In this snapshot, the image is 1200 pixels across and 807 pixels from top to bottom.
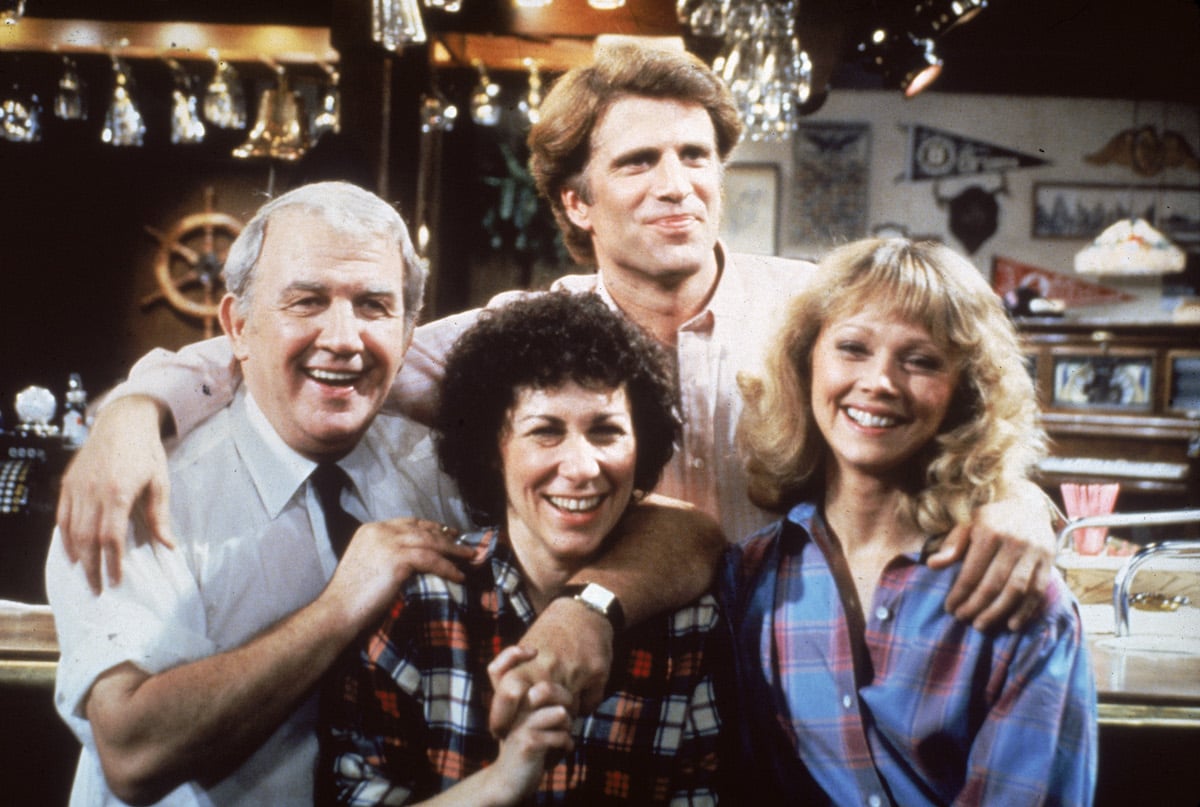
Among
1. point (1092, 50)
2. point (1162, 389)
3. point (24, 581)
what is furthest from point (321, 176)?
point (1092, 50)

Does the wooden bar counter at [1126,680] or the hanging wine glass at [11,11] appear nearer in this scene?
the wooden bar counter at [1126,680]

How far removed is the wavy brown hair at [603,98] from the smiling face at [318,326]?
0.32 m

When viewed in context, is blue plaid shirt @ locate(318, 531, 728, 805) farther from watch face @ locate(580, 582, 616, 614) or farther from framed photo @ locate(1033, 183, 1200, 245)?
framed photo @ locate(1033, 183, 1200, 245)

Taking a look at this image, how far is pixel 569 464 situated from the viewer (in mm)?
1199

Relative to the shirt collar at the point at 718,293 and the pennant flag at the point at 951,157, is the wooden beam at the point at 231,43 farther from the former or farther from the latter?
the pennant flag at the point at 951,157

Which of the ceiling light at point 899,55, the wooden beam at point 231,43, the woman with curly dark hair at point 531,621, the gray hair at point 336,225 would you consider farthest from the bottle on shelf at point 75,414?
the wooden beam at point 231,43

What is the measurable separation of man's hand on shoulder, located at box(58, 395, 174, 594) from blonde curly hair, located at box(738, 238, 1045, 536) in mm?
844

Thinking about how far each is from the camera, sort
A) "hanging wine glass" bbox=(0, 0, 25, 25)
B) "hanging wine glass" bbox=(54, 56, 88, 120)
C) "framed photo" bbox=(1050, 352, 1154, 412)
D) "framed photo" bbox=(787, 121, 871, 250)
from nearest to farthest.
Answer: "hanging wine glass" bbox=(0, 0, 25, 25) → "hanging wine glass" bbox=(54, 56, 88, 120) → "framed photo" bbox=(1050, 352, 1154, 412) → "framed photo" bbox=(787, 121, 871, 250)

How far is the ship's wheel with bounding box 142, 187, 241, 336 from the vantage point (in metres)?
2.30

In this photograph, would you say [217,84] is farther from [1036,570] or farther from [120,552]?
[1036,570]

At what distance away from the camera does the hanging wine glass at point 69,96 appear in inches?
102

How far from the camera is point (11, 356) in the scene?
1.54 meters

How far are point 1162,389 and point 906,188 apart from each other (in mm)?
1954

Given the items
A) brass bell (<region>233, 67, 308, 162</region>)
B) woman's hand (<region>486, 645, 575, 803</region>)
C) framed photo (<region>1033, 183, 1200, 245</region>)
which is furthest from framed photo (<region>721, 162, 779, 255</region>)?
woman's hand (<region>486, 645, 575, 803</region>)
